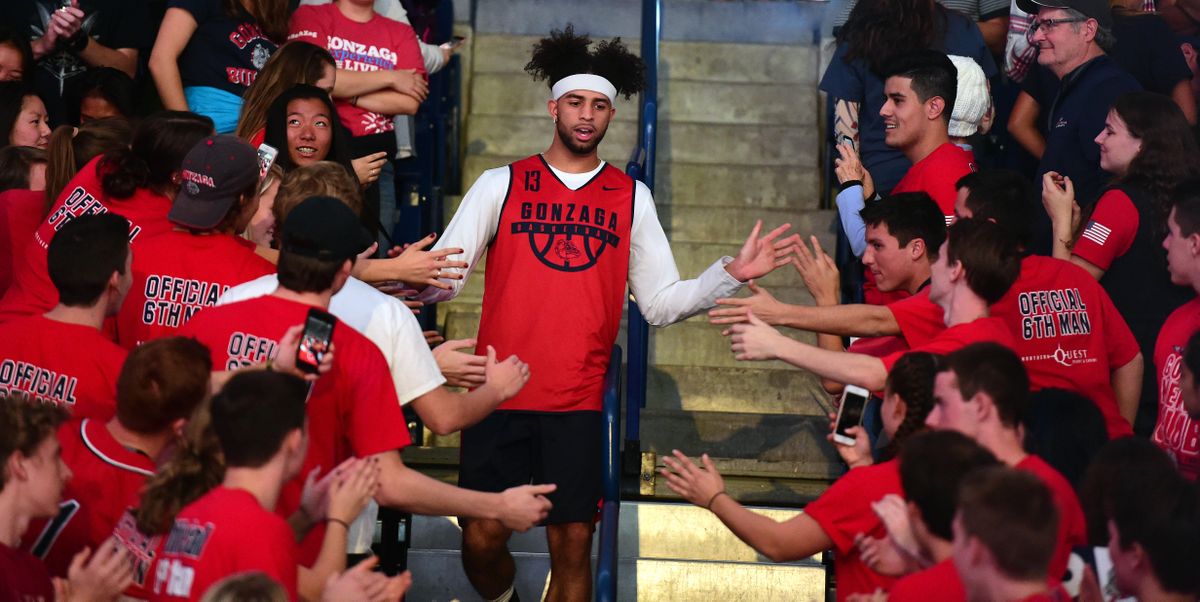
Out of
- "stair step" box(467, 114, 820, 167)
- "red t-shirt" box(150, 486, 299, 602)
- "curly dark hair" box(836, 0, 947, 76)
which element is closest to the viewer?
"red t-shirt" box(150, 486, 299, 602)

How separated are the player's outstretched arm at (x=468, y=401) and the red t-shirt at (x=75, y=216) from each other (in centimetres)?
123

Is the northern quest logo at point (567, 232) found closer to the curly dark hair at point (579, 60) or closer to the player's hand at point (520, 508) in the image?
the curly dark hair at point (579, 60)

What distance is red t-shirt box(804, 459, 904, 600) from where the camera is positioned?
396 centimetres

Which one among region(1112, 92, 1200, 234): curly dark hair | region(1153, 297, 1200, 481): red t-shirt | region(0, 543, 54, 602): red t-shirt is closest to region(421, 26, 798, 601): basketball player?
region(1153, 297, 1200, 481): red t-shirt

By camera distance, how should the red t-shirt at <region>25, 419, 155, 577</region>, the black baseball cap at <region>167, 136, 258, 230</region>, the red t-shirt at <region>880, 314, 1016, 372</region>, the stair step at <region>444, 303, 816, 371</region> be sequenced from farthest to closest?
1. the stair step at <region>444, 303, 816, 371</region>
2. the red t-shirt at <region>880, 314, 1016, 372</region>
3. the black baseball cap at <region>167, 136, 258, 230</region>
4. the red t-shirt at <region>25, 419, 155, 577</region>

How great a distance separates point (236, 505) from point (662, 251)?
2.80m

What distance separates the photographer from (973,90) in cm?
690

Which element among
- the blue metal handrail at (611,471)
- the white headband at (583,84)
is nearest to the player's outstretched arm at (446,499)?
the blue metal handrail at (611,471)

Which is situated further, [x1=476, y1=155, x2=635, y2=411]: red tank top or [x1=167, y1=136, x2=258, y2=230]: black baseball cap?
[x1=476, y1=155, x2=635, y2=411]: red tank top

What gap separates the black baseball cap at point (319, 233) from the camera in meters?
3.81

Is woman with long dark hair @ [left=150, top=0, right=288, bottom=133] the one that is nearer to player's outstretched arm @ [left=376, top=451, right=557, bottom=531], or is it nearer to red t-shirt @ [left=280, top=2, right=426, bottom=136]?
red t-shirt @ [left=280, top=2, right=426, bottom=136]

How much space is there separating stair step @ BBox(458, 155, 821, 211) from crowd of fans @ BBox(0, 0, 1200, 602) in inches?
52.6

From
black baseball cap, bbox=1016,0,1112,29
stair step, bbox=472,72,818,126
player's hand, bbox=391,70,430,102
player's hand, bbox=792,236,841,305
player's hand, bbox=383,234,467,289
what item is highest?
stair step, bbox=472,72,818,126

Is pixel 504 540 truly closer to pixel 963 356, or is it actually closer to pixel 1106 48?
pixel 963 356
